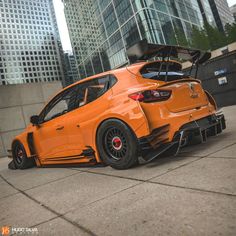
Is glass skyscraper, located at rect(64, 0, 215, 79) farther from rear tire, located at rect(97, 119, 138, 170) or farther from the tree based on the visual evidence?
rear tire, located at rect(97, 119, 138, 170)

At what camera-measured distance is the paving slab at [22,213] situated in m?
2.65

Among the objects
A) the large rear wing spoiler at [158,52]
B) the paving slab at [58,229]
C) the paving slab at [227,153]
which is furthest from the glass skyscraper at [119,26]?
the paving slab at [58,229]

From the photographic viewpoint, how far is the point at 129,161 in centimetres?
392

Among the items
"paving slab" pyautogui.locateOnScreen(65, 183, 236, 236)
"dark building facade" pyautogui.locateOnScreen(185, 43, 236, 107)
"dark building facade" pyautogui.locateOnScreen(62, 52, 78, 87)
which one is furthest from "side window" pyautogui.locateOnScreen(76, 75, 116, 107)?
"dark building facade" pyautogui.locateOnScreen(62, 52, 78, 87)

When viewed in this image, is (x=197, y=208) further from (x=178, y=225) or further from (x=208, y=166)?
(x=208, y=166)

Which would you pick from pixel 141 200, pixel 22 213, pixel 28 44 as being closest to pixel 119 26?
pixel 22 213

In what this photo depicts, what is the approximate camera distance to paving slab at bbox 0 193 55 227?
2646 millimetres

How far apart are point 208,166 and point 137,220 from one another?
1449mm

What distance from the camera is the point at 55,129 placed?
523cm

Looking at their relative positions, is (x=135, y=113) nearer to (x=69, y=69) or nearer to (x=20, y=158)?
(x=20, y=158)

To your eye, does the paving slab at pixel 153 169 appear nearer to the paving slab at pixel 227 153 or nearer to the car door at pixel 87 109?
the paving slab at pixel 227 153

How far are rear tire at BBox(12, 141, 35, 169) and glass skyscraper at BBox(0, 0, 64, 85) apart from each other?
159499 millimetres

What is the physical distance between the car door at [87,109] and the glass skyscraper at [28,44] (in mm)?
161892

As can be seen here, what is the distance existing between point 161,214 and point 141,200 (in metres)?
0.43
